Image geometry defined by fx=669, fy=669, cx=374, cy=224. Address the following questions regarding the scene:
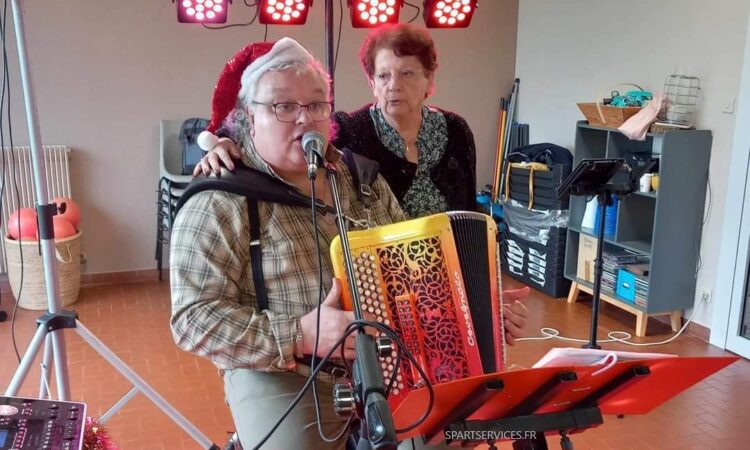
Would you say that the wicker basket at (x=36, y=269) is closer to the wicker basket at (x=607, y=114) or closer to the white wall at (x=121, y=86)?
the white wall at (x=121, y=86)

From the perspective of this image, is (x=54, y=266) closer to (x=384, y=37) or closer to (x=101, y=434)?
(x=101, y=434)

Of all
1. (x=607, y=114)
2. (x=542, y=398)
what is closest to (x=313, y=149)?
(x=542, y=398)

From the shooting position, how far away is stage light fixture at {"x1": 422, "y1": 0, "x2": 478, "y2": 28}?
321 centimetres

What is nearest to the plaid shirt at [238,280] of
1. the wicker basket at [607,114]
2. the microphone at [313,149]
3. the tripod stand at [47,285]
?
the microphone at [313,149]

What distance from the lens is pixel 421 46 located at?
93.5 inches

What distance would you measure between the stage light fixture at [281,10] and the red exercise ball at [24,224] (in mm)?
1896

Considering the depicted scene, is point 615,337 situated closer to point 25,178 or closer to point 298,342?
point 298,342

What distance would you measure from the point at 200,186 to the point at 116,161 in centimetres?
312

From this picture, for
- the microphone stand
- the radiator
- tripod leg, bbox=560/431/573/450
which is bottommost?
tripod leg, bbox=560/431/573/450

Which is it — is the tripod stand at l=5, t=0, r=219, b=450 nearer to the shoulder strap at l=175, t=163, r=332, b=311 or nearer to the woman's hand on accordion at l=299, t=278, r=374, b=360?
the shoulder strap at l=175, t=163, r=332, b=311

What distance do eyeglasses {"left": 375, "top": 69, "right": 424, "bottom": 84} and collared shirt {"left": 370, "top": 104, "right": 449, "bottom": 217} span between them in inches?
4.4

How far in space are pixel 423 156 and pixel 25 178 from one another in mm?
2856

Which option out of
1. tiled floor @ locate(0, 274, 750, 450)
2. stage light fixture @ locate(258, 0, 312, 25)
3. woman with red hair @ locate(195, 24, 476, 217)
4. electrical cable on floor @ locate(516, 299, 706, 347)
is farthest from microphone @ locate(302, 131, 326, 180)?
electrical cable on floor @ locate(516, 299, 706, 347)

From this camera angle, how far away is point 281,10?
3.07 meters
